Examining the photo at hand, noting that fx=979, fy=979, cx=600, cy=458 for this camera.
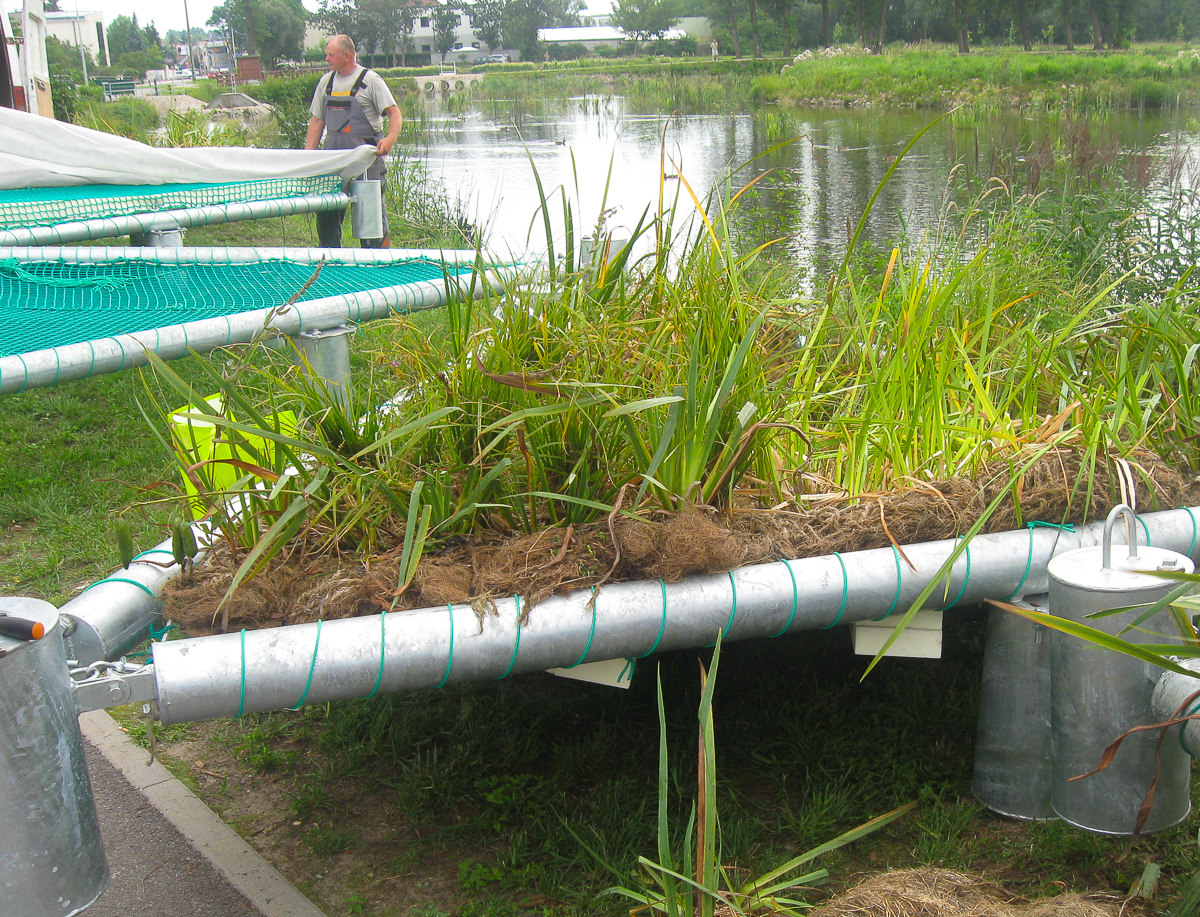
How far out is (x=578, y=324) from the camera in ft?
8.86

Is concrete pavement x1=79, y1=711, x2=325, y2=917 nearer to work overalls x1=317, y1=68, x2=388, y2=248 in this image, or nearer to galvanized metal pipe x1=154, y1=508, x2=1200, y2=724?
galvanized metal pipe x1=154, y1=508, x2=1200, y2=724

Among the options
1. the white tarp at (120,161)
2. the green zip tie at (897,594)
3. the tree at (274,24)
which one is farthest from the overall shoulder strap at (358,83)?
the tree at (274,24)

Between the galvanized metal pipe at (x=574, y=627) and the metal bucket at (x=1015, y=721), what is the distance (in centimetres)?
12

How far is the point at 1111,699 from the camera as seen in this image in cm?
200

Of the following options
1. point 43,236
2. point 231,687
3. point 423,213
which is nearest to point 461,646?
point 231,687

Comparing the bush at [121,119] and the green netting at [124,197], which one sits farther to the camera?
the bush at [121,119]

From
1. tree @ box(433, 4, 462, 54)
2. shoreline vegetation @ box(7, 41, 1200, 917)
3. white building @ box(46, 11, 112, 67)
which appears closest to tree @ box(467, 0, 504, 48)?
tree @ box(433, 4, 462, 54)

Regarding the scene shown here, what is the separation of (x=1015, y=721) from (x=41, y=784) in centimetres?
207

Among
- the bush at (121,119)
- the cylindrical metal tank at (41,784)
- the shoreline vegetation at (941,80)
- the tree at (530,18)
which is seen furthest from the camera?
the tree at (530,18)

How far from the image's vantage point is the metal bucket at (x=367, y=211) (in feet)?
22.9

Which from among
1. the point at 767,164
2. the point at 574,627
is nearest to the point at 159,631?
the point at 574,627

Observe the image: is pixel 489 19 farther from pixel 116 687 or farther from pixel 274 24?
pixel 116 687

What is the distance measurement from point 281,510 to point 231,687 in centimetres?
63

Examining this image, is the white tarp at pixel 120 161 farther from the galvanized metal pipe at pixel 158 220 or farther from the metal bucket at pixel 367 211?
the galvanized metal pipe at pixel 158 220
